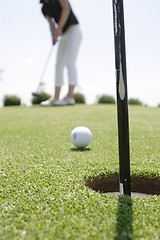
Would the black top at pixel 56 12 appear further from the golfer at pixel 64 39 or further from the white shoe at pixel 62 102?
the white shoe at pixel 62 102

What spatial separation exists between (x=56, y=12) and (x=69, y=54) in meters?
1.10

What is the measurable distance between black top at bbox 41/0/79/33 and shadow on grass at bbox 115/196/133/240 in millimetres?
7553

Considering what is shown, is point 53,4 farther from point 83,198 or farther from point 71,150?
point 83,198

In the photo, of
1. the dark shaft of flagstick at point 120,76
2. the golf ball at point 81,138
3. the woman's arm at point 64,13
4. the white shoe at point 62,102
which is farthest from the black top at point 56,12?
the dark shaft of flagstick at point 120,76

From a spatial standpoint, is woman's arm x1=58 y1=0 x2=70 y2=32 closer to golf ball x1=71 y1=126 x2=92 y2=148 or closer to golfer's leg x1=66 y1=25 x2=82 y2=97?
golfer's leg x1=66 y1=25 x2=82 y2=97

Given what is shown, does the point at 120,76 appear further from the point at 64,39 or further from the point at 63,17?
the point at 64,39

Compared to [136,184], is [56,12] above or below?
above

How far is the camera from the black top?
28.2 feet

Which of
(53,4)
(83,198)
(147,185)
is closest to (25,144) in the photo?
(147,185)

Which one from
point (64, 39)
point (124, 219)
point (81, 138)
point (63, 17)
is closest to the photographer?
point (124, 219)

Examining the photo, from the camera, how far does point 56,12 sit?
865 centimetres

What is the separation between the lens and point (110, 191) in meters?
2.32

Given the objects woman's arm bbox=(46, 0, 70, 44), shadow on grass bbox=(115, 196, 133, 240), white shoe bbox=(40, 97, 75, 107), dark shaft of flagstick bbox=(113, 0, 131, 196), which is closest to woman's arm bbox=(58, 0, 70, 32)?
woman's arm bbox=(46, 0, 70, 44)

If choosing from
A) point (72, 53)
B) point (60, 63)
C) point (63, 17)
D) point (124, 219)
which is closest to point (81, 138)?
point (124, 219)
